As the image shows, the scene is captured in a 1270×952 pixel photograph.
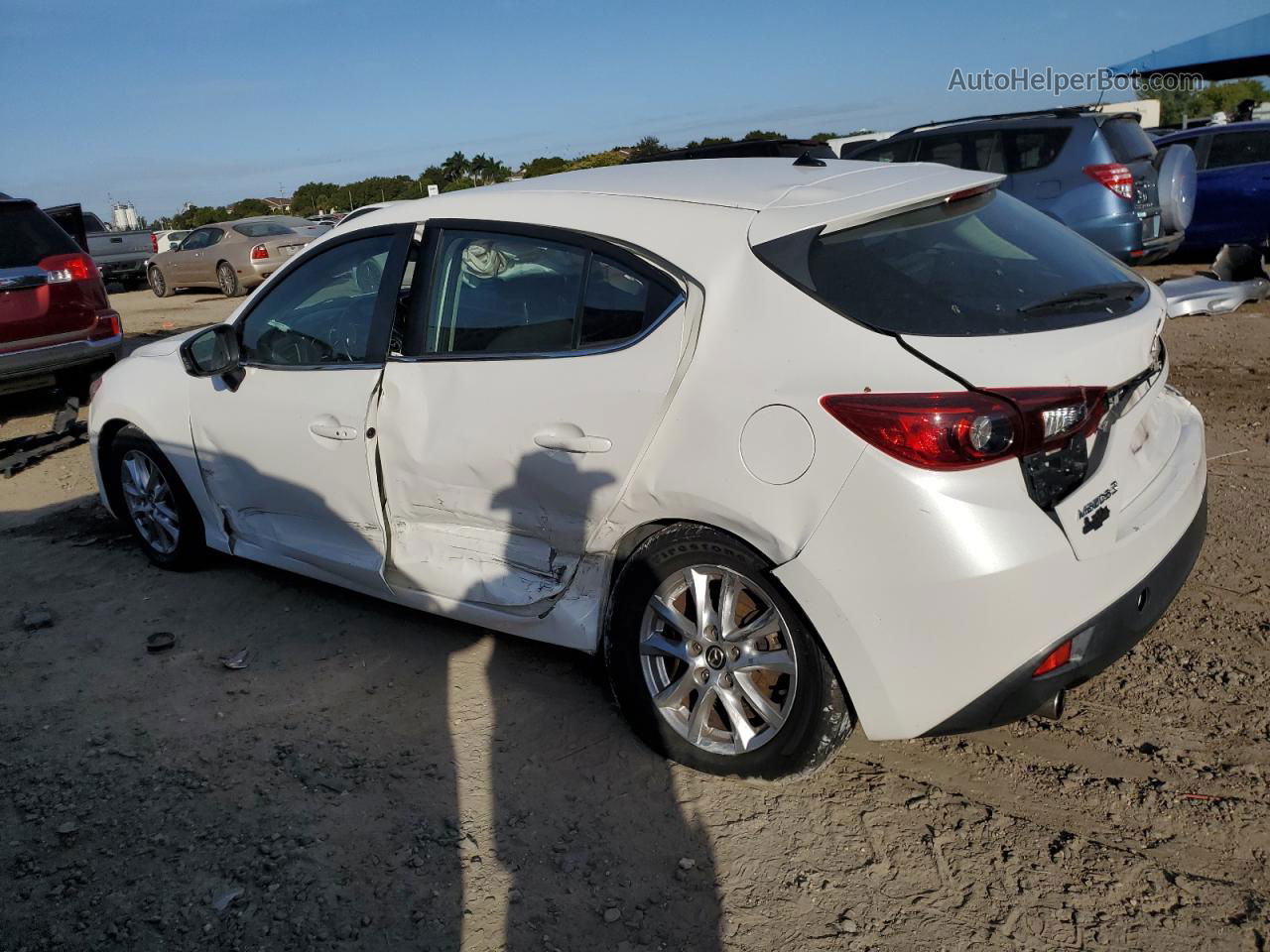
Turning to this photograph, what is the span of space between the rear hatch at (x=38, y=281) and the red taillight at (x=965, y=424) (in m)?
7.81

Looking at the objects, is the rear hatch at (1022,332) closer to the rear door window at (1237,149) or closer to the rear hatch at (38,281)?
the rear hatch at (38,281)

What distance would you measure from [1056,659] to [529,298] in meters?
1.93

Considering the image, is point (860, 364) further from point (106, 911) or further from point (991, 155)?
point (991, 155)

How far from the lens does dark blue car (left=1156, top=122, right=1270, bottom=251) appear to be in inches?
458

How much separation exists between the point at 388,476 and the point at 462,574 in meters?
0.45

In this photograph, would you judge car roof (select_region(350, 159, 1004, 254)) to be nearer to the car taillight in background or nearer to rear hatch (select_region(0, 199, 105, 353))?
the car taillight in background

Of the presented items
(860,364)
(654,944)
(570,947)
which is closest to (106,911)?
(570,947)

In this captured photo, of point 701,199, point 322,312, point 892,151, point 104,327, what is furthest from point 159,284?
point 701,199

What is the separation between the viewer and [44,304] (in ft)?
27.0

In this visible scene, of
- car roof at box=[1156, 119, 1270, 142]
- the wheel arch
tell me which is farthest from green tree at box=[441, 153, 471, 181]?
the wheel arch

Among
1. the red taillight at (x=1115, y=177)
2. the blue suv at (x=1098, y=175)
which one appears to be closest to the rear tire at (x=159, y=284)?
the blue suv at (x=1098, y=175)

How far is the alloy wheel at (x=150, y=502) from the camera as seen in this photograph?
4938 millimetres

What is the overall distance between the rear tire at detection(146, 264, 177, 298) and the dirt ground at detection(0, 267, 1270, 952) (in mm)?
17770

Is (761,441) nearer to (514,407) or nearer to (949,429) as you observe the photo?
(949,429)
